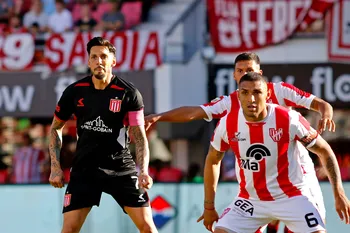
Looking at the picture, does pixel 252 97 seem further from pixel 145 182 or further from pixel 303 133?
pixel 145 182

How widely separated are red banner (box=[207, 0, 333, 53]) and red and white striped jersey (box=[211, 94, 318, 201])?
904 centimetres

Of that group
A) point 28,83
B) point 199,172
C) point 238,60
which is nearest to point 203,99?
point 199,172

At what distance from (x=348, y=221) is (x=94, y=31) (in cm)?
999

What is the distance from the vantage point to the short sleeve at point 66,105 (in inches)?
311

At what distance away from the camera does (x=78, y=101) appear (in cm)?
788

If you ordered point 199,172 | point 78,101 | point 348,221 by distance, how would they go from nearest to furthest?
point 348,221 < point 78,101 < point 199,172

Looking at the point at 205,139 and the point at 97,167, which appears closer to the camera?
the point at 97,167

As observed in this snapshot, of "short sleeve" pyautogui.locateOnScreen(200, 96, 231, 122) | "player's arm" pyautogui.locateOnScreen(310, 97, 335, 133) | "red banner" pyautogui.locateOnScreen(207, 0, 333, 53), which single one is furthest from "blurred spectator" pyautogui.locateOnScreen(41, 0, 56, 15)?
"player's arm" pyautogui.locateOnScreen(310, 97, 335, 133)

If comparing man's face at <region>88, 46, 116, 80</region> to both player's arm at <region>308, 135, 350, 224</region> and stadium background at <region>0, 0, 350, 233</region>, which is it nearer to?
player's arm at <region>308, 135, 350, 224</region>

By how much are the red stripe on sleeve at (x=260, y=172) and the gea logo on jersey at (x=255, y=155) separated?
2 centimetres

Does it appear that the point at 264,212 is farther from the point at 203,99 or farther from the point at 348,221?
the point at 203,99

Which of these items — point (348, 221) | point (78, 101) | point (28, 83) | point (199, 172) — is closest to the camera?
point (348, 221)

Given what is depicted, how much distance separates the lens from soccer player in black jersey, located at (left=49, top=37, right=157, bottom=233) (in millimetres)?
7816

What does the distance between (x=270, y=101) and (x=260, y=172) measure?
869 mm
